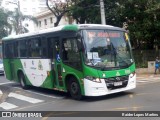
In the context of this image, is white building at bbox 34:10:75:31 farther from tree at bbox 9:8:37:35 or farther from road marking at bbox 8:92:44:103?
road marking at bbox 8:92:44:103

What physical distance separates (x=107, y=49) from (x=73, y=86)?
190cm

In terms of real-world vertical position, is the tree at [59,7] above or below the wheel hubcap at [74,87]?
above

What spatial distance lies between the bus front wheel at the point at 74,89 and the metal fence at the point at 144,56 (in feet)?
44.7

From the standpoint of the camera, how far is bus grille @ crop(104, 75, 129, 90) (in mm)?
11851

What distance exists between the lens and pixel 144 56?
26.1 metres

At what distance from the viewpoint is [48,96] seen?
14.2 metres

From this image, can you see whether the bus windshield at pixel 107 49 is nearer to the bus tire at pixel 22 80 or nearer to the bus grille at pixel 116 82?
the bus grille at pixel 116 82

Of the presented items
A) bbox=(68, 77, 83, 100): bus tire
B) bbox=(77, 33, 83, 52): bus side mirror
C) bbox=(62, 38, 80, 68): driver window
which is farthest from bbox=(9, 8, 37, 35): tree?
bbox=(77, 33, 83, 52): bus side mirror

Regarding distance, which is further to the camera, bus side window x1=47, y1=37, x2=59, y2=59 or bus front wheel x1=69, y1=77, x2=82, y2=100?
bus side window x1=47, y1=37, x2=59, y2=59

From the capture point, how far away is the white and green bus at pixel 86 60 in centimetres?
1173

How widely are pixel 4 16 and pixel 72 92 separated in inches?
1338

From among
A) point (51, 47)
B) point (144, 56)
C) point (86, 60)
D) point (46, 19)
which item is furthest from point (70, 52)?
point (46, 19)

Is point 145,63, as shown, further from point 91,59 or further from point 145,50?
point 91,59

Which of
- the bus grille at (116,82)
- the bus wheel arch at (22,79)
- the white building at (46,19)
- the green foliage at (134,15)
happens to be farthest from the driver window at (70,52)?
the white building at (46,19)
